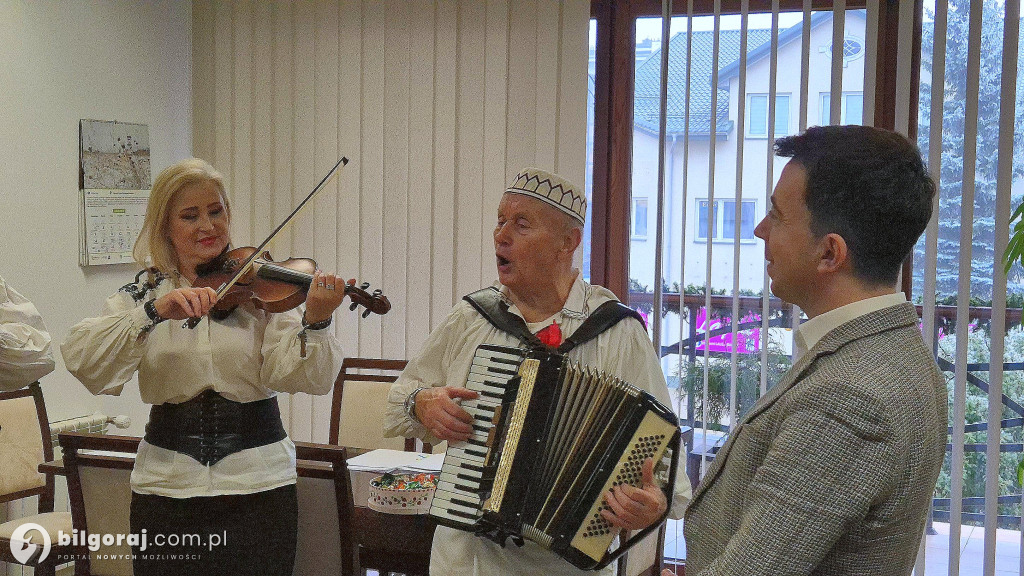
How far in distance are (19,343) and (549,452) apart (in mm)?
1411

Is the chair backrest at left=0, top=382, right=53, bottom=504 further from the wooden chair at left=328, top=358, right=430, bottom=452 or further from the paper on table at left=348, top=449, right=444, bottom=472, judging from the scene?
the paper on table at left=348, top=449, right=444, bottom=472

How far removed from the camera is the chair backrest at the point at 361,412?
350 cm

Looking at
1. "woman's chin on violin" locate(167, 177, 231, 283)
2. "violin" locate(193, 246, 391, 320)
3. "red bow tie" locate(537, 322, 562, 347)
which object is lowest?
"red bow tie" locate(537, 322, 562, 347)

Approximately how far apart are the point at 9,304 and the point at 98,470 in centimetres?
48

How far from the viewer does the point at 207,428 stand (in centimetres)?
212

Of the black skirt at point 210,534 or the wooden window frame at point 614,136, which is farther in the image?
the wooden window frame at point 614,136

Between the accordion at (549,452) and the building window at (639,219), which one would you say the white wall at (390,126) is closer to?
the building window at (639,219)

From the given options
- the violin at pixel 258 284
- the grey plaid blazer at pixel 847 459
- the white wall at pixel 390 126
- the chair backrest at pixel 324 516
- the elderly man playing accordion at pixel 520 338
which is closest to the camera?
the grey plaid blazer at pixel 847 459

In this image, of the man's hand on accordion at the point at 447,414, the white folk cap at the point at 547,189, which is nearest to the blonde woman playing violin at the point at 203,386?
the man's hand on accordion at the point at 447,414

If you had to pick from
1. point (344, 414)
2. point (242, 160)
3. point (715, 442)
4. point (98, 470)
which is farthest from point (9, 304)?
point (715, 442)

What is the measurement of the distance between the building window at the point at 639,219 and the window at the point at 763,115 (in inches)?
19.9

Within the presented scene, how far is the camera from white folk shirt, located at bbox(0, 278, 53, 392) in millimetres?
2324

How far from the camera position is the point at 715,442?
3699mm

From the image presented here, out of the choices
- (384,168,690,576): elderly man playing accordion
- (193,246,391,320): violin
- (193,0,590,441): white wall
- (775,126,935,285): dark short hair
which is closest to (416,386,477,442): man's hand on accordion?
(384,168,690,576): elderly man playing accordion
